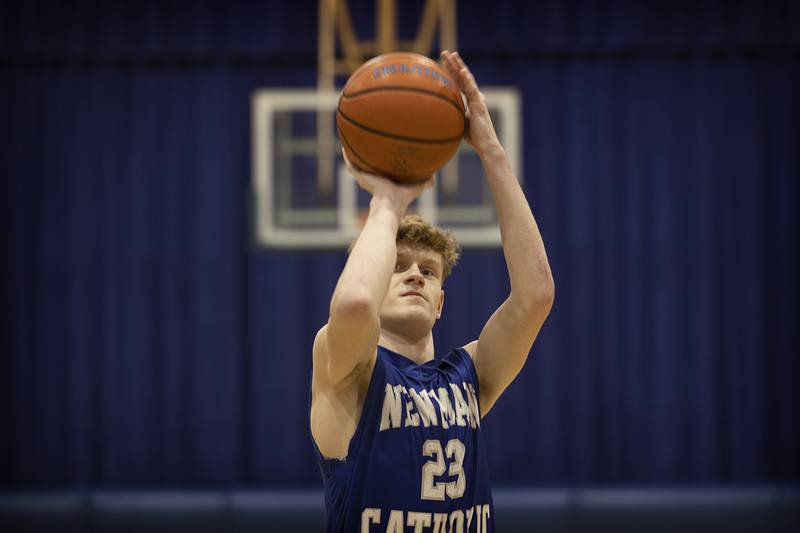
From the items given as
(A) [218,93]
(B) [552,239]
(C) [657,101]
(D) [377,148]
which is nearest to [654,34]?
Result: (C) [657,101]

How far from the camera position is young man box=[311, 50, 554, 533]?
1873 millimetres

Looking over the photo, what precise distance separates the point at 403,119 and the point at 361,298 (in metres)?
0.49

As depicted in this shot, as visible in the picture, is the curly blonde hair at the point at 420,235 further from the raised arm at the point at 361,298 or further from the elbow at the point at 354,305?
the elbow at the point at 354,305

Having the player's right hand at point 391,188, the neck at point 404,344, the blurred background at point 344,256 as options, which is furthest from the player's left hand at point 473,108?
the blurred background at point 344,256

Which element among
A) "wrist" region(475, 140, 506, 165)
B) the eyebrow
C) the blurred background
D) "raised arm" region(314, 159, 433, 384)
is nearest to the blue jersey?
"raised arm" region(314, 159, 433, 384)

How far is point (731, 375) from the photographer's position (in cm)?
757

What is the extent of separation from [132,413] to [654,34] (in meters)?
5.53

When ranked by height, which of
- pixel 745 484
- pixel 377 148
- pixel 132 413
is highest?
pixel 377 148

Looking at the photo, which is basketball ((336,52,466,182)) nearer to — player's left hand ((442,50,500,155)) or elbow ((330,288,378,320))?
player's left hand ((442,50,500,155))

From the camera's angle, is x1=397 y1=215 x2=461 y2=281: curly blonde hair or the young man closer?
the young man

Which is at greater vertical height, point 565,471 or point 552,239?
point 552,239

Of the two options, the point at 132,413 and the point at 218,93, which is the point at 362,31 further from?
the point at 132,413

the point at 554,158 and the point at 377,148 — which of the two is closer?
the point at 377,148

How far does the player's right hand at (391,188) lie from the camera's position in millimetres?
1990
